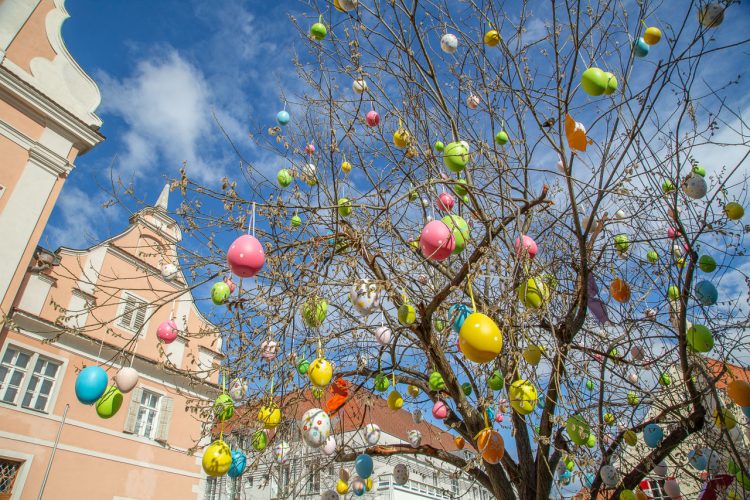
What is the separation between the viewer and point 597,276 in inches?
163

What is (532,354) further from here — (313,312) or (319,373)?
(313,312)

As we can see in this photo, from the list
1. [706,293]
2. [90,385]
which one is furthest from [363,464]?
[706,293]

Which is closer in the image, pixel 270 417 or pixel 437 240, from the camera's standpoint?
pixel 437 240

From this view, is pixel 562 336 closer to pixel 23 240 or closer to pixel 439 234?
pixel 439 234

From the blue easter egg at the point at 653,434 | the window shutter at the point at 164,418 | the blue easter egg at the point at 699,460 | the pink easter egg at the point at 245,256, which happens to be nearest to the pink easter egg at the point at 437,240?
the pink easter egg at the point at 245,256

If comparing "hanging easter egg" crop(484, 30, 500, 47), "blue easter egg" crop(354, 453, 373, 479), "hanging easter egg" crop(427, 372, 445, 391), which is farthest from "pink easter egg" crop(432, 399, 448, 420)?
"hanging easter egg" crop(484, 30, 500, 47)

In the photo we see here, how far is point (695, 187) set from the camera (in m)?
3.45

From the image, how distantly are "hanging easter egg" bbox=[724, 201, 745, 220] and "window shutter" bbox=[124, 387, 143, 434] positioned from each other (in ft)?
37.5

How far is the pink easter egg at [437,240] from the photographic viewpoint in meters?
2.53

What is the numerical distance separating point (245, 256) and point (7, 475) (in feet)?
28.8

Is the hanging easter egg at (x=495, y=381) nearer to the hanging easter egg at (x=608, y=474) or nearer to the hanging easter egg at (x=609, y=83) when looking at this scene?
the hanging easter egg at (x=608, y=474)

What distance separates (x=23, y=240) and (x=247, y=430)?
21.2ft

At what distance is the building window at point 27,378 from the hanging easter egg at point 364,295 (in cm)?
857

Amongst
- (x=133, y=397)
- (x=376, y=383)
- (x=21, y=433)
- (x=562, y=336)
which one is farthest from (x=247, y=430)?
(x=133, y=397)
